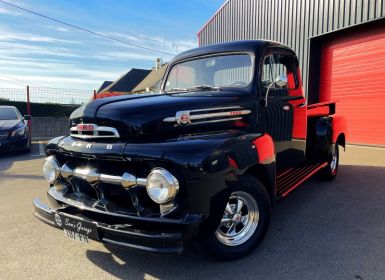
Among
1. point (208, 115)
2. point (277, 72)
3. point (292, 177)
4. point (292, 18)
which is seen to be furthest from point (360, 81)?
point (208, 115)

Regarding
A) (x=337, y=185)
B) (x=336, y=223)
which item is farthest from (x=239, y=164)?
(x=337, y=185)

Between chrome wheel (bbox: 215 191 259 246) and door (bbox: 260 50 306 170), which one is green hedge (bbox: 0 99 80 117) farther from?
chrome wheel (bbox: 215 191 259 246)

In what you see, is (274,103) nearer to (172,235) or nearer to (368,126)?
(172,235)

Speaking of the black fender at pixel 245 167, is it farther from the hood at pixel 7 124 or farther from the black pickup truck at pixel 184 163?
the hood at pixel 7 124

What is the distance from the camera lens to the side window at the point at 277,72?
392cm

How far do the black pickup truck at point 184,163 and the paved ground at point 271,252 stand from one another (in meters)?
0.30

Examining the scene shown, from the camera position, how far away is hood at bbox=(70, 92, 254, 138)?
301cm

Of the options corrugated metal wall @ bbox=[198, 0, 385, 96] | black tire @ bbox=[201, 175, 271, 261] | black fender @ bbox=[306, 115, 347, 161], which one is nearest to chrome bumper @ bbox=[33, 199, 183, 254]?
black tire @ bbox=[201, 175, 271, 261]

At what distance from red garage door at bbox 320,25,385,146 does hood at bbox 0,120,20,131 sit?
9709mm

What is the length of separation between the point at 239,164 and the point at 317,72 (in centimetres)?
963

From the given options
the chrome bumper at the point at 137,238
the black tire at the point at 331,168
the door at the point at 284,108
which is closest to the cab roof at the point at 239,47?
the door at the point at 284,108

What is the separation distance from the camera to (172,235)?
2506mm

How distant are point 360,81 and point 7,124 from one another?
33.9 feet

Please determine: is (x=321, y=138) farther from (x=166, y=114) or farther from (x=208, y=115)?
(x=166, y=114)
